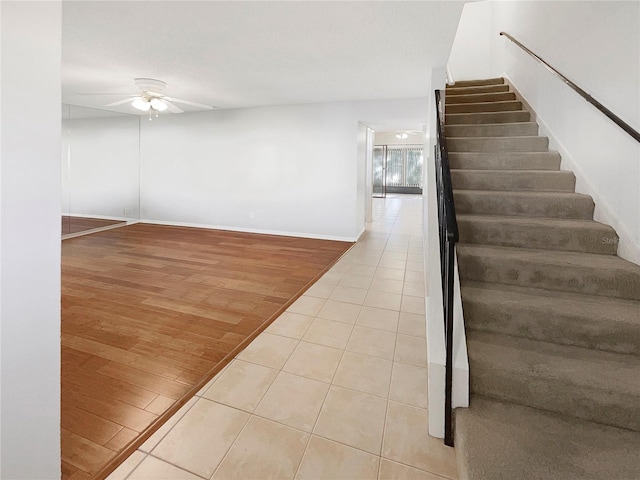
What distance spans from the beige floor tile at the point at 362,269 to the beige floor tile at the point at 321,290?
554 mm

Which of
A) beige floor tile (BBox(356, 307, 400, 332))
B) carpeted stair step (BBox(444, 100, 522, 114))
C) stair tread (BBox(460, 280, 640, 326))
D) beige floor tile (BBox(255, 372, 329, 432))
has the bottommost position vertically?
beige floor tile (BBox(255, 372, 329, 432))

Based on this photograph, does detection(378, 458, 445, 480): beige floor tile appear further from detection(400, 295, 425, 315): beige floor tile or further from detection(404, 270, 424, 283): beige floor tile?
detection(404, 270, 424, 283): beige floor tile

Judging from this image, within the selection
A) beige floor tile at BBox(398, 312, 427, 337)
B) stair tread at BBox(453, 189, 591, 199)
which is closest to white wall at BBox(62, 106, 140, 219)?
beige floor tile at BBox(398, 312, 427, 337)

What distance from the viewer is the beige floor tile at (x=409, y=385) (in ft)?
6.19

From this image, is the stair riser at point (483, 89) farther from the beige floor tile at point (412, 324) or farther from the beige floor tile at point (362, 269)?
the beige floor tile at point (412, 324)

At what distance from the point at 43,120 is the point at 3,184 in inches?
9.6

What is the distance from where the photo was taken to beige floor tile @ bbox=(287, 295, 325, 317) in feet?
9.91

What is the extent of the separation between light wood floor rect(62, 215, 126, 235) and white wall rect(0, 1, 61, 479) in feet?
19.6

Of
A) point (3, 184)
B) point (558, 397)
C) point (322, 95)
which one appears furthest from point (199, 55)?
point (558, 397)

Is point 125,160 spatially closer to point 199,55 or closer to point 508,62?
point 199,55

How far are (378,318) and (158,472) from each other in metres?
1.95

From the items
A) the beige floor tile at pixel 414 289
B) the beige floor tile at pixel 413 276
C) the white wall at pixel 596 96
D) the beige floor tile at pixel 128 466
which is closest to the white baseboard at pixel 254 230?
the beige floor tile at pixel 413 276

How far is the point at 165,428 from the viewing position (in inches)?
65.2

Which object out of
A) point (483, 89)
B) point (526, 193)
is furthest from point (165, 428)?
point (483, 89)
